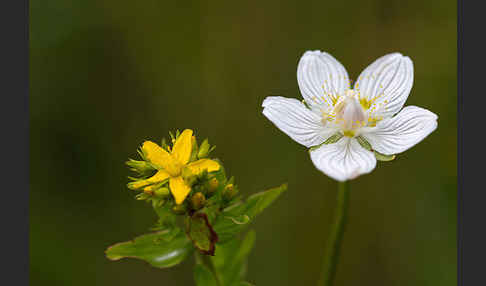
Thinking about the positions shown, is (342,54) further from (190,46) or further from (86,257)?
(86,257)

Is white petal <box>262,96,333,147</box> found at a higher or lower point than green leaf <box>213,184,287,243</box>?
higher

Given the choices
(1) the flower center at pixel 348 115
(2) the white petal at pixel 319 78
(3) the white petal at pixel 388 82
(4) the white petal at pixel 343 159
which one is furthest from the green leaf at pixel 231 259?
(3) the white petal at pixel 388 82

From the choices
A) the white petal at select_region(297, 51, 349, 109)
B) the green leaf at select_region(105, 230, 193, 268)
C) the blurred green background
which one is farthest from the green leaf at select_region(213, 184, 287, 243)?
the blurred green background

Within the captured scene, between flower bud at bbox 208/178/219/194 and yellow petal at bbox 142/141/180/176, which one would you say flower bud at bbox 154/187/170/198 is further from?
flower bud at bbox 208/178/219/194

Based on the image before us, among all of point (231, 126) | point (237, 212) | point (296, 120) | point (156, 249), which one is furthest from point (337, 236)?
point (231, 126)

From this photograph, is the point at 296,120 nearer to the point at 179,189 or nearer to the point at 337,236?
the point at 337,236
